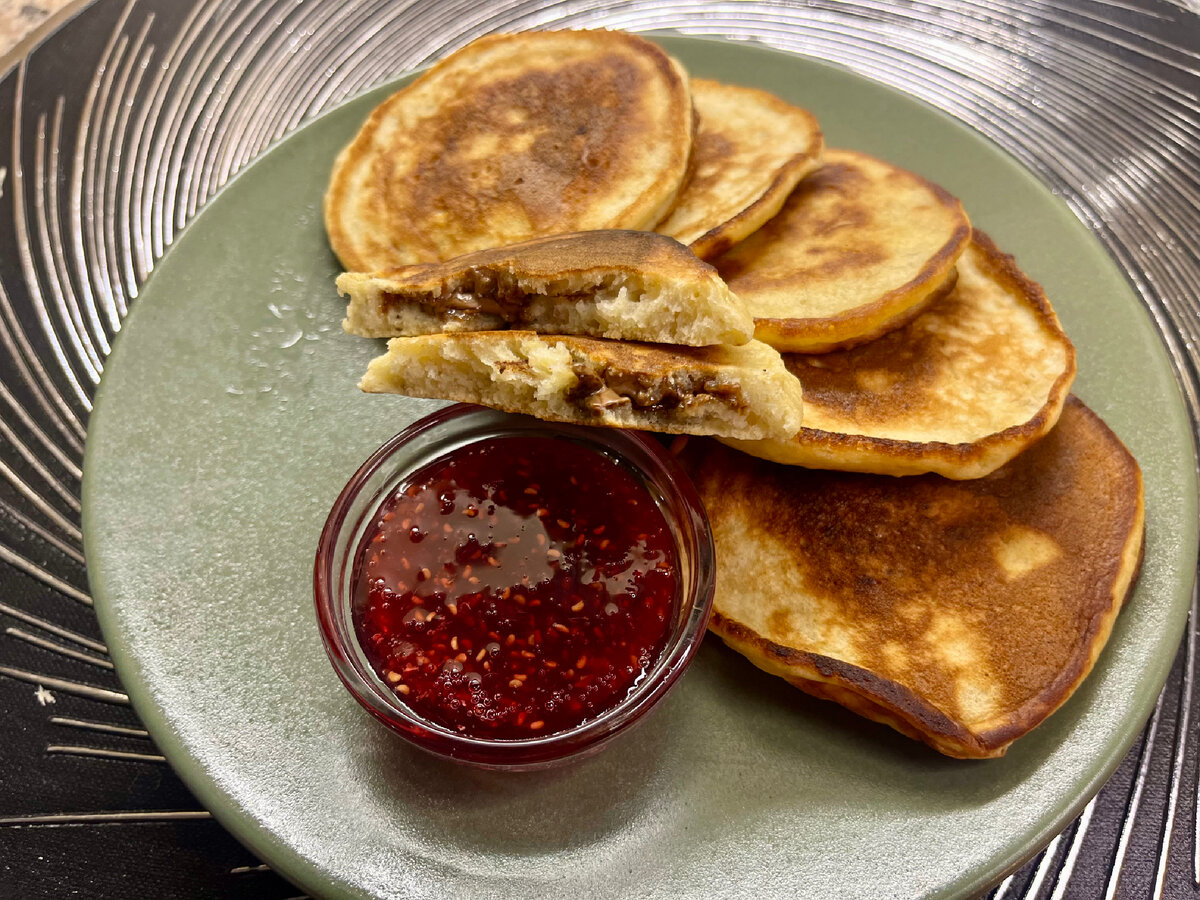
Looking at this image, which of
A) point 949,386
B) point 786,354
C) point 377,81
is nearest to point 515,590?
point 786,354

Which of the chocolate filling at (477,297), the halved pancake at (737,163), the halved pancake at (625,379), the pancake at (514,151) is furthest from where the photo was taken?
the pancake at (514,151)

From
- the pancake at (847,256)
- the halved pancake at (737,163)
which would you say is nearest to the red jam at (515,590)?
the pancake at (847,256)

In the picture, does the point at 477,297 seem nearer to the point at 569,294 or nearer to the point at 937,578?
the point at 569,294

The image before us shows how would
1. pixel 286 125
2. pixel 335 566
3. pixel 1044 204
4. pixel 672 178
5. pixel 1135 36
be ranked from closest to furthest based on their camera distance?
pixel 335 566
pixel 672 178
pixel 1044 204
pixel 286 125
pixel 1135 36

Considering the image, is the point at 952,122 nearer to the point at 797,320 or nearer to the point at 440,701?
Answer: the point at 797,320

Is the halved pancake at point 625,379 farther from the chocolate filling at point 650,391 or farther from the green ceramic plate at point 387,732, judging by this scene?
the green ceramic plate at point 387,732

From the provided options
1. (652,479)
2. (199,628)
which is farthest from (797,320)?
(199,628)

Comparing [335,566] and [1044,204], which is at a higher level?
[335,566]
